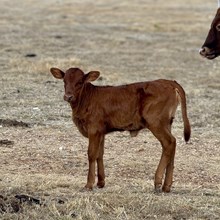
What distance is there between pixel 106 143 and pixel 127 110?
3687 mm

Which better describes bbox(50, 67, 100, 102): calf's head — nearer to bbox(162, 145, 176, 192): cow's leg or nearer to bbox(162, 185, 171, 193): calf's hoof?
bbox(162, 145, 176, 192): cow's leg

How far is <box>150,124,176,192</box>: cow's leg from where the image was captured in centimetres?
826

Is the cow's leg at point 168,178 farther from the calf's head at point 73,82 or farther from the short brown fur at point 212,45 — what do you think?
the short brown fur at point 212,45

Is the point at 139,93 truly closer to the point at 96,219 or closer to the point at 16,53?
the point at 96,219

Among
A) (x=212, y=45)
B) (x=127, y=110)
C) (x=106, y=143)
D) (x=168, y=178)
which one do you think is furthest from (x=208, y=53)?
(x=106, y=143)

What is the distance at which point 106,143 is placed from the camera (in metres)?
12.0

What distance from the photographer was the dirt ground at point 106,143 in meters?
7.53

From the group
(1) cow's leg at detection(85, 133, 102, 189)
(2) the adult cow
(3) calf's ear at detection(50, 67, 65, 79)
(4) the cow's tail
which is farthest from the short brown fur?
(1) cow's leg at detection(85, 133, 102, 189)

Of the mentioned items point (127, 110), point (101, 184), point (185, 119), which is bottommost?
point (101, 184)

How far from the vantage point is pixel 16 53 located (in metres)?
24.7

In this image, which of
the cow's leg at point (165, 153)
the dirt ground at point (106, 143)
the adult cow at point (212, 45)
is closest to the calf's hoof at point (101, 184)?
the dirt ground at point (106, 143)

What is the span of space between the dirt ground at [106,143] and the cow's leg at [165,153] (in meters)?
0.19

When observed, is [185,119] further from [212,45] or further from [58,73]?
[212,45]

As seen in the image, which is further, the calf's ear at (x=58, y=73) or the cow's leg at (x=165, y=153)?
A: the calf's ear at (x=58, y=73)
